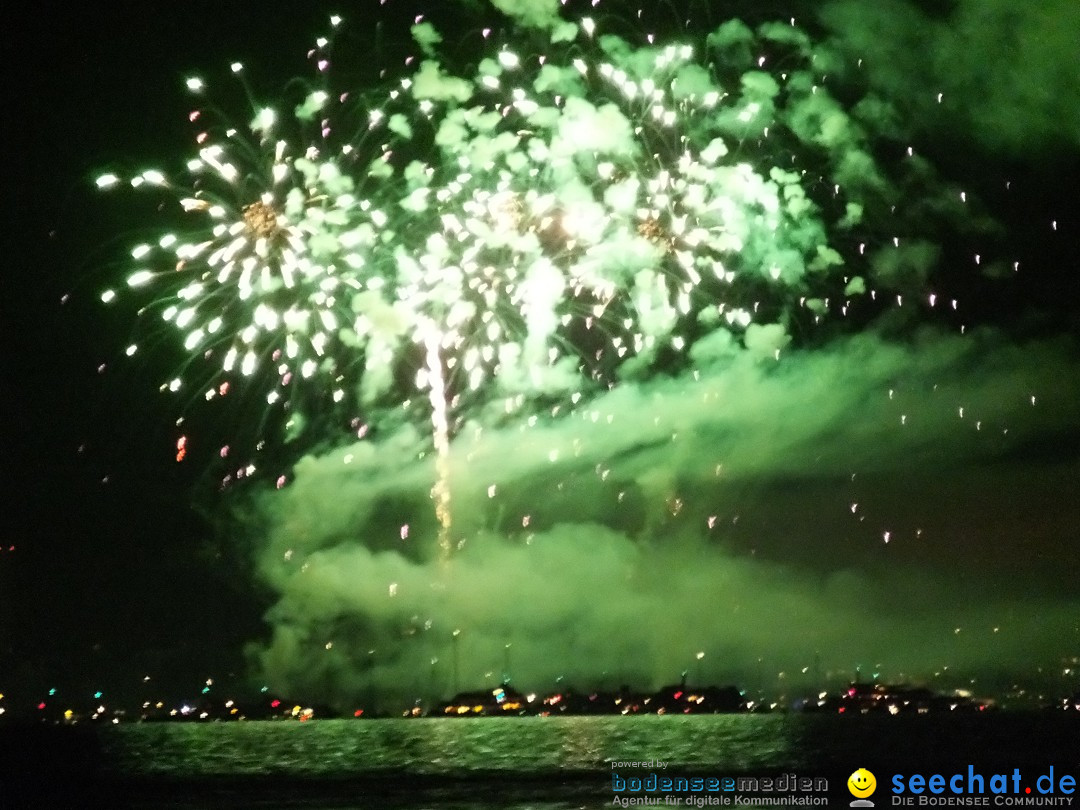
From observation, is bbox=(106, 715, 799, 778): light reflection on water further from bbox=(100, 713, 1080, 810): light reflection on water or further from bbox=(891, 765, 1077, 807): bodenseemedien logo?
bbox=(891, 765, 1077, 807): bodenseemedien logo

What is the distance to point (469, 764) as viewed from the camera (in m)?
55.5

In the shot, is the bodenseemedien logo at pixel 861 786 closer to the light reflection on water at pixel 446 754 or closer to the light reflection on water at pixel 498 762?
the light reflection on water at pixel 498 762

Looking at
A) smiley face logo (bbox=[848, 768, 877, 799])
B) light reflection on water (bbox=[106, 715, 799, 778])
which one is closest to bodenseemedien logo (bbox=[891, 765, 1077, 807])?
smiley face logo (bbox=[848, 768, 877, 799])

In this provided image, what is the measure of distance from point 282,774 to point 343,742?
42442mm

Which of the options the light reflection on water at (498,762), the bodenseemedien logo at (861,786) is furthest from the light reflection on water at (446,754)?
the bodenseemedien logo at (861,786)

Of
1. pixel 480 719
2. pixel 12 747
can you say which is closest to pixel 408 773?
pixel 12 747

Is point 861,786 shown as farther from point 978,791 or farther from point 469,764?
point 469,764

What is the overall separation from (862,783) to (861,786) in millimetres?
96

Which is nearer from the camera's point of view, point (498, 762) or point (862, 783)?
point (862, 783)

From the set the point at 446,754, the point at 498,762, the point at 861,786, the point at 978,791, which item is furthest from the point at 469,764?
the point at 978,791

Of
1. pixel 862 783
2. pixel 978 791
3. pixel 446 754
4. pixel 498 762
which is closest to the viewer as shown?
pixel 978 791

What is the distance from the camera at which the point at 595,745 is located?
7088 cm

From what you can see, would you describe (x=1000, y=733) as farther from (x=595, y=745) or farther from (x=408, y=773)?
(x=408, y=773)

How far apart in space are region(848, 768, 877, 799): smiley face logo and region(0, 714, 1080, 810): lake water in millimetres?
869
